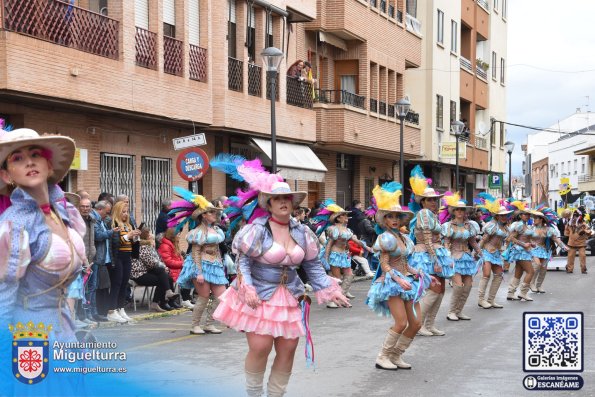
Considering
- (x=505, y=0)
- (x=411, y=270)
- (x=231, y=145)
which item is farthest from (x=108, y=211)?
(x=505, y=0)

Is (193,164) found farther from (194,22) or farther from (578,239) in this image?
(578,239)

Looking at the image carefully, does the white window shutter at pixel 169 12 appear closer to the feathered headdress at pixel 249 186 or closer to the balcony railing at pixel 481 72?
the feathered headdress at pixel 249 186

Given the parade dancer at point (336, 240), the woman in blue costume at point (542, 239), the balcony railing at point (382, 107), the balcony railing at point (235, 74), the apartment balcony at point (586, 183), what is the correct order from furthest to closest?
the apartment balcony at point (586, 183), the balcony railing at point (382, 107), the balcony railing at point (235, 74), the woman in blue costume at point (542, 239), the parade dancer at point (336, 240)

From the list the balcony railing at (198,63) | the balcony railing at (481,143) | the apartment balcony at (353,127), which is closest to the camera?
the balcony railing at (198,63)

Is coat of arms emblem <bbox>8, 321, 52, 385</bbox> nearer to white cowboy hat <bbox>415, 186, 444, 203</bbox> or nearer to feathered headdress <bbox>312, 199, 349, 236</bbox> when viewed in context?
white cowboy hat <bbox>415, 186, 444, 203</bbox>

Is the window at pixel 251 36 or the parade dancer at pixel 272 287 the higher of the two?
the window at pixel 251 36

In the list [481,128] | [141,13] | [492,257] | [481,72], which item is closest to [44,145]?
[492,257]

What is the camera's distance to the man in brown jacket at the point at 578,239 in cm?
2692

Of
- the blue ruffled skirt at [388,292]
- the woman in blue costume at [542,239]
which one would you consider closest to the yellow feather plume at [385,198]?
the blue ruffled skirt at [388,292]

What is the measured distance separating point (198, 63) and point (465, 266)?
407 inches

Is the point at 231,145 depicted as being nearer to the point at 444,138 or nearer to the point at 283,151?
the point at 283,151

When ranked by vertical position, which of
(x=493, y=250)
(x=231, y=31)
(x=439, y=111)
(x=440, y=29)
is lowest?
(x=493, y=250)

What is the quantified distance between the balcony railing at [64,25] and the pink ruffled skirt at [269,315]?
32.6 feet

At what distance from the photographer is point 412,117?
38.1 metres
